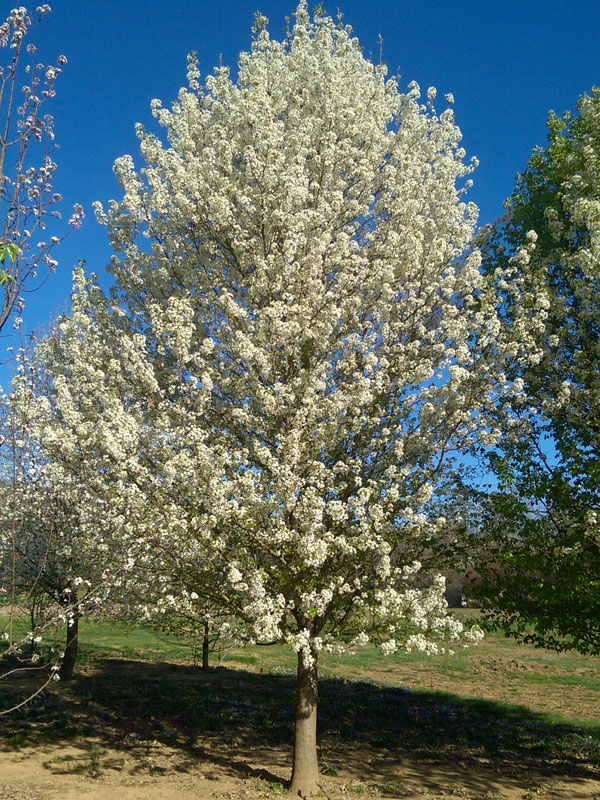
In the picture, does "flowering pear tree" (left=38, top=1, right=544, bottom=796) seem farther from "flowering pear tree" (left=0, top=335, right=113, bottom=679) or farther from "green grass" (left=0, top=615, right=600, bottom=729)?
"green grass" (left=0, top=615, right=600, bottom=729)

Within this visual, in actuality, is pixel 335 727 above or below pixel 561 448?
below

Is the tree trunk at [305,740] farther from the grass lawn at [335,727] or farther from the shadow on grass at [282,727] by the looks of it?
the shadow on grass at [282,727]

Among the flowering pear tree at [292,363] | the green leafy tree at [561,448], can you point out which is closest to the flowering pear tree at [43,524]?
the flowering pear tree at [292,363]

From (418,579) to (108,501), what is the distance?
590 cm

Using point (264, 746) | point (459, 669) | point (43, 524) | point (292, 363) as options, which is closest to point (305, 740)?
point (264, 746)

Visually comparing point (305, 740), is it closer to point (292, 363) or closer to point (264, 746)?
point (264, 746)

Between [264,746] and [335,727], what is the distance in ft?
9.05

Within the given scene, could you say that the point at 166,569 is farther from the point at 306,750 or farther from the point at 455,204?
the point at 455,204

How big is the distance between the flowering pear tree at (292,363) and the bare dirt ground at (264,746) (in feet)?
8.31

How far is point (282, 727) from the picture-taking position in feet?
53.6

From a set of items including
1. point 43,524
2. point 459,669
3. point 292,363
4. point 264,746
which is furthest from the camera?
point 459,669

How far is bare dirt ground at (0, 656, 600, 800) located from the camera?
11.4 meters

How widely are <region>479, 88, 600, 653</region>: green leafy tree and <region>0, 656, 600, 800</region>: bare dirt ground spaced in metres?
3.95

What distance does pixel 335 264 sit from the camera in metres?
11.0
